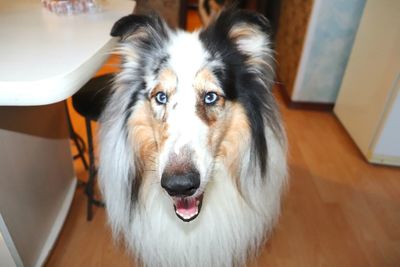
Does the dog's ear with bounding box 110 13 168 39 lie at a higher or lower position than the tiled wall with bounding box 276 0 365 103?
higher

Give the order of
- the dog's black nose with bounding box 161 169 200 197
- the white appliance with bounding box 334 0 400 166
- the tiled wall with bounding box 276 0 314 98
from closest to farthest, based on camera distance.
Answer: the dog's black nose with bounding box 161 169 200 197 < the white appliance with bounding box 334 0 400 166 < the tiled wall with bounding box 276 0 314 98

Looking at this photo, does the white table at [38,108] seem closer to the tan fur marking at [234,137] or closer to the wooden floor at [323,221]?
the wooden floor at [323,221]

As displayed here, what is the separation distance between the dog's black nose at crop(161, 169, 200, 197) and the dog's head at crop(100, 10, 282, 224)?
32 millimetres

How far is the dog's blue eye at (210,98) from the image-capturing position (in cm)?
102

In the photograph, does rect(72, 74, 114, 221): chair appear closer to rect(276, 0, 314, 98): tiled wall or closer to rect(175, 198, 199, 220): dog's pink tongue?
rect(175, 198, 199, 220): dog's pink tongue

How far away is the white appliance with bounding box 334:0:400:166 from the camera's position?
6.53 ft

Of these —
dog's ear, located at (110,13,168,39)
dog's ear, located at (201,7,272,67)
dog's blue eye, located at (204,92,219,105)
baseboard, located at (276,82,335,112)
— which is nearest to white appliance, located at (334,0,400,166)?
baseboard, located at (276,82,335,112)

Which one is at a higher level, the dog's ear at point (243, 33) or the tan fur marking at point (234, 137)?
the dog's ear at point (243, 33)

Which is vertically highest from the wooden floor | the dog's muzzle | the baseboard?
the dog's muzzle

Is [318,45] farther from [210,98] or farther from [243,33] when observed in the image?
[210,98]

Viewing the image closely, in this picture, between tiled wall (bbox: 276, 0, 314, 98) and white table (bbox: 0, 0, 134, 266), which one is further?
tiled wall (bbox: 276, 0, 314, 98)

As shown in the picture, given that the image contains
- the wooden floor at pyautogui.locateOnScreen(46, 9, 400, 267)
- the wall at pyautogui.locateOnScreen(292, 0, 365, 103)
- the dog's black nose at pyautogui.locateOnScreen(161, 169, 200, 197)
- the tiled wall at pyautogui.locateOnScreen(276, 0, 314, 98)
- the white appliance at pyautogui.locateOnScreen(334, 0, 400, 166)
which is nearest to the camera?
the dog's black nose at pyautogui.locateOnScreen(161, 169, 200, 197)

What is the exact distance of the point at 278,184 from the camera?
4.21 ft

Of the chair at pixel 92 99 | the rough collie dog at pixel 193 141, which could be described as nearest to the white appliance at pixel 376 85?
the rough collie dog at pixel 193 141
